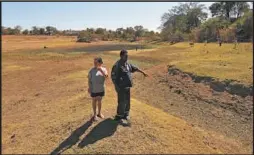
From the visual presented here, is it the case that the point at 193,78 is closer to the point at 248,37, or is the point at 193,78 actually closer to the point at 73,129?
the point at 73,129

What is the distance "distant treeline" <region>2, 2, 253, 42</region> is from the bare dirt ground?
3366 centimetres

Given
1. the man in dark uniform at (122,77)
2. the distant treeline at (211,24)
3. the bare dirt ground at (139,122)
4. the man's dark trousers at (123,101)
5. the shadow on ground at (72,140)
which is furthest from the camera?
the distant treeline at (211,24)

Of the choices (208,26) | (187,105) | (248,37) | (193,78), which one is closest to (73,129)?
(187,105)

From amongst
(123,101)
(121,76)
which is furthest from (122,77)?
(123,101)

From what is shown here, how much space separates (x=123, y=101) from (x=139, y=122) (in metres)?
0.80

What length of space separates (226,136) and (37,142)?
17.1 feet

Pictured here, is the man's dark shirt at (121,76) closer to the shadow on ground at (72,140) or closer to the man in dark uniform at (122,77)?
the man in dark uniform at (122,77)

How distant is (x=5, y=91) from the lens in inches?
742

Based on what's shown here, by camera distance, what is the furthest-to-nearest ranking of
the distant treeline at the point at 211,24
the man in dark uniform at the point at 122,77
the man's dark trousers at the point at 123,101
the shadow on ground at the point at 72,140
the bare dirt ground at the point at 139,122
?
the distant treeline at the point at 211,24 < the man's dark trousers at the point at 123,101 < the man in dark uniform at the point at 122,77 < the bare dirt ground at the point at 139,122 < the shadow on ground at the point at 72,140

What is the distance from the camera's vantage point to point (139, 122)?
984 cm

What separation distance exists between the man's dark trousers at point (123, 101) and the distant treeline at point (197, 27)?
38.7m

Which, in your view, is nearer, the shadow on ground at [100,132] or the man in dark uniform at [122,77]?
the shadow on ground at [100,132]

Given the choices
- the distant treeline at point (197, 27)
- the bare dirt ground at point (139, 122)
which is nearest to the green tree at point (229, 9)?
the distant treeline at point (197, 27)

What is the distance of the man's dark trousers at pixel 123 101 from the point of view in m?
9.41
